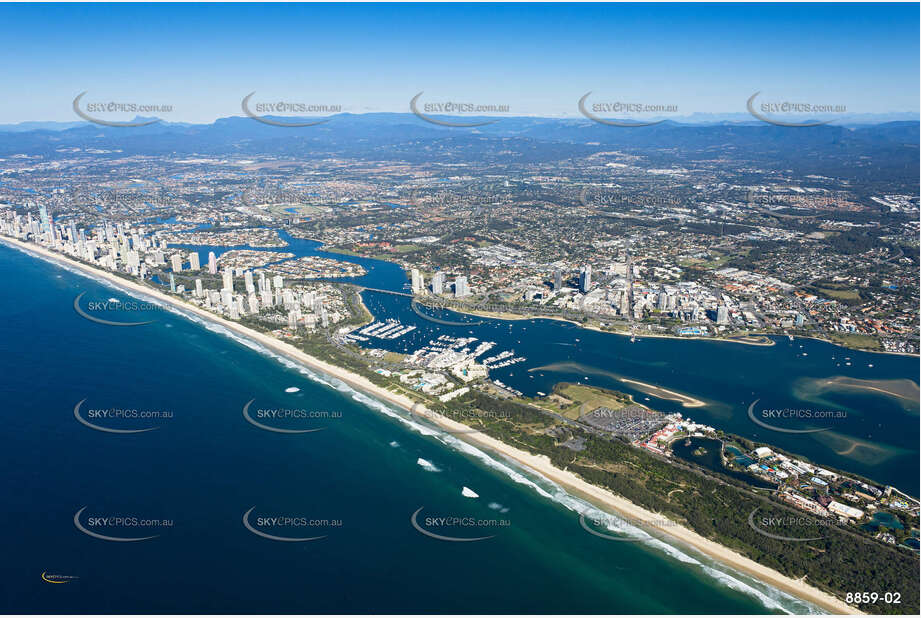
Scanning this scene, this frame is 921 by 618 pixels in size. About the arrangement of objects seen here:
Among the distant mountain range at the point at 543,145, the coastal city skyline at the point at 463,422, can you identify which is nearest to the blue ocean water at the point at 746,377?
the coastal city skyline at the point at 463,422

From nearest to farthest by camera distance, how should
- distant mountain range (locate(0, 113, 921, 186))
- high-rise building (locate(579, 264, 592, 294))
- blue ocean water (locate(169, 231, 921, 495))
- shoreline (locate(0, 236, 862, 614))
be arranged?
shoreline (locate(0, 236, 862, 614)) < blue ocean water (locate(169, 231, 921, 495)) < high-rise building (locate(579, 264, 592, 294)) < distant mountain range (locate(0, 113, 921, 186))

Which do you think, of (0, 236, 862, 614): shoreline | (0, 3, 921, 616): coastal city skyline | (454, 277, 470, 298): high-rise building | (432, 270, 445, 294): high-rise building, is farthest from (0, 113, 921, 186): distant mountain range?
(0, 236, 862, 614): shoreline

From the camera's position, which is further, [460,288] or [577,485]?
[460,288]

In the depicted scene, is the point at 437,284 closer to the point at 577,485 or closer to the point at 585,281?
the point at 585,281

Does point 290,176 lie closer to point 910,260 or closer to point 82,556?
point 910,260

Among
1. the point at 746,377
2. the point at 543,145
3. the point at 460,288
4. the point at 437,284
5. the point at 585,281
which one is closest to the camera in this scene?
the point at 746,377

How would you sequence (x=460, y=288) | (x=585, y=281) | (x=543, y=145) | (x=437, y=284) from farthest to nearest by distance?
(x=543, y=145) → (x=585, y=281) → (x=437, y=284) → (x=460, y=288)

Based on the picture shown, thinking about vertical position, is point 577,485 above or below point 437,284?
below

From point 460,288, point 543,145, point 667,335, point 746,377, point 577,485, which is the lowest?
point 577,485

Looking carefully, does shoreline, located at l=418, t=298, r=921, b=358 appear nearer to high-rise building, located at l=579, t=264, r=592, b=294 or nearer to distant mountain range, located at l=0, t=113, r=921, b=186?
high-rise building, located at l=579, t=264, r=592, b=294

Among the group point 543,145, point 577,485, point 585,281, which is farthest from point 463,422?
point 543,145
